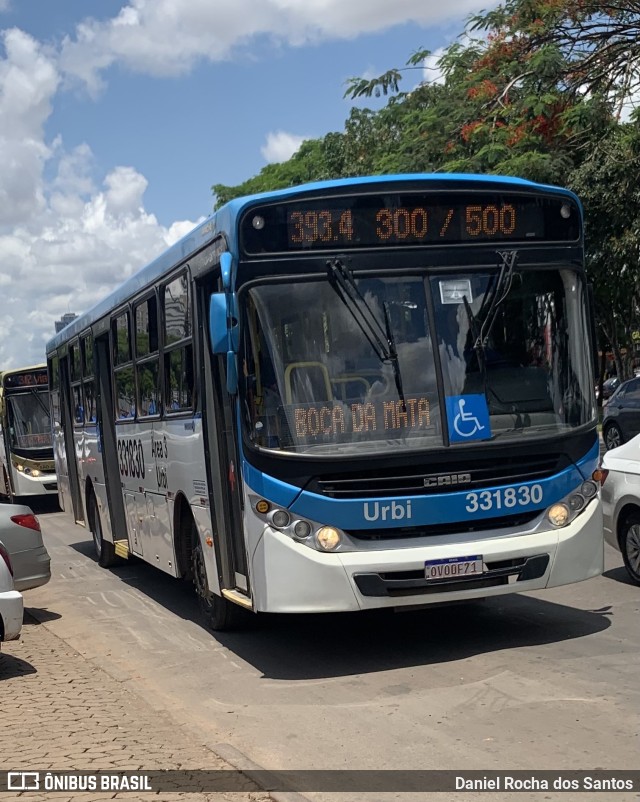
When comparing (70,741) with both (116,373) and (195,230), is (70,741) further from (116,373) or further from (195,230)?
(116,373)

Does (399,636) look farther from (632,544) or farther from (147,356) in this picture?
(147,356)

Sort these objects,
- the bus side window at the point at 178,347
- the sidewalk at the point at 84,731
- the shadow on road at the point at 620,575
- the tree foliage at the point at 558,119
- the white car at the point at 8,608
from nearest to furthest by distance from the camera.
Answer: the sidewalk at the point at 84,731 < the white car at the point at 8,608 < the bus side window at the point at 178,347 < the shadow on road at the point at 620,575 < the tree foliage at the point at 558,119

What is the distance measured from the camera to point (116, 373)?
12.9m

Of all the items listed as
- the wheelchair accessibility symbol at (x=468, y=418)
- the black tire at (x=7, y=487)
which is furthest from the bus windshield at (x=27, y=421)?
the wheelchair accessibility symbol at (x=468, y=418)

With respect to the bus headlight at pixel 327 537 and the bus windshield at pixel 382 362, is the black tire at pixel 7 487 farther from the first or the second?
the bus headlight at pixel 327 537

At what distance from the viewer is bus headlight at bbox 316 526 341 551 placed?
7660 millimetres

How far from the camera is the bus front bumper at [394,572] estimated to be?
7633mm

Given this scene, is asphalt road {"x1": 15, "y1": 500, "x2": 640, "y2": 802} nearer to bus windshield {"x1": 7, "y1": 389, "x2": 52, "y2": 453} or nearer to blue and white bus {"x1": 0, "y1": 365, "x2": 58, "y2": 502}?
blue and white bus {"x1": 0, "y1": 365, "x2": 58, "y2": 502}

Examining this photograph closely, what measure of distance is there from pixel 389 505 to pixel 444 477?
44 centimetres

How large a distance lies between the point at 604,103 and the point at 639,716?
16435 mm

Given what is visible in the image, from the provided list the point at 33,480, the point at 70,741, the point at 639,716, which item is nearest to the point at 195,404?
the point at 70,741

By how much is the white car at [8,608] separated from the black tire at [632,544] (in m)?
5.36

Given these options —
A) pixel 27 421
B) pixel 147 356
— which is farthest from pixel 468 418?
pixel 27 421

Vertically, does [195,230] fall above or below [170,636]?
above
